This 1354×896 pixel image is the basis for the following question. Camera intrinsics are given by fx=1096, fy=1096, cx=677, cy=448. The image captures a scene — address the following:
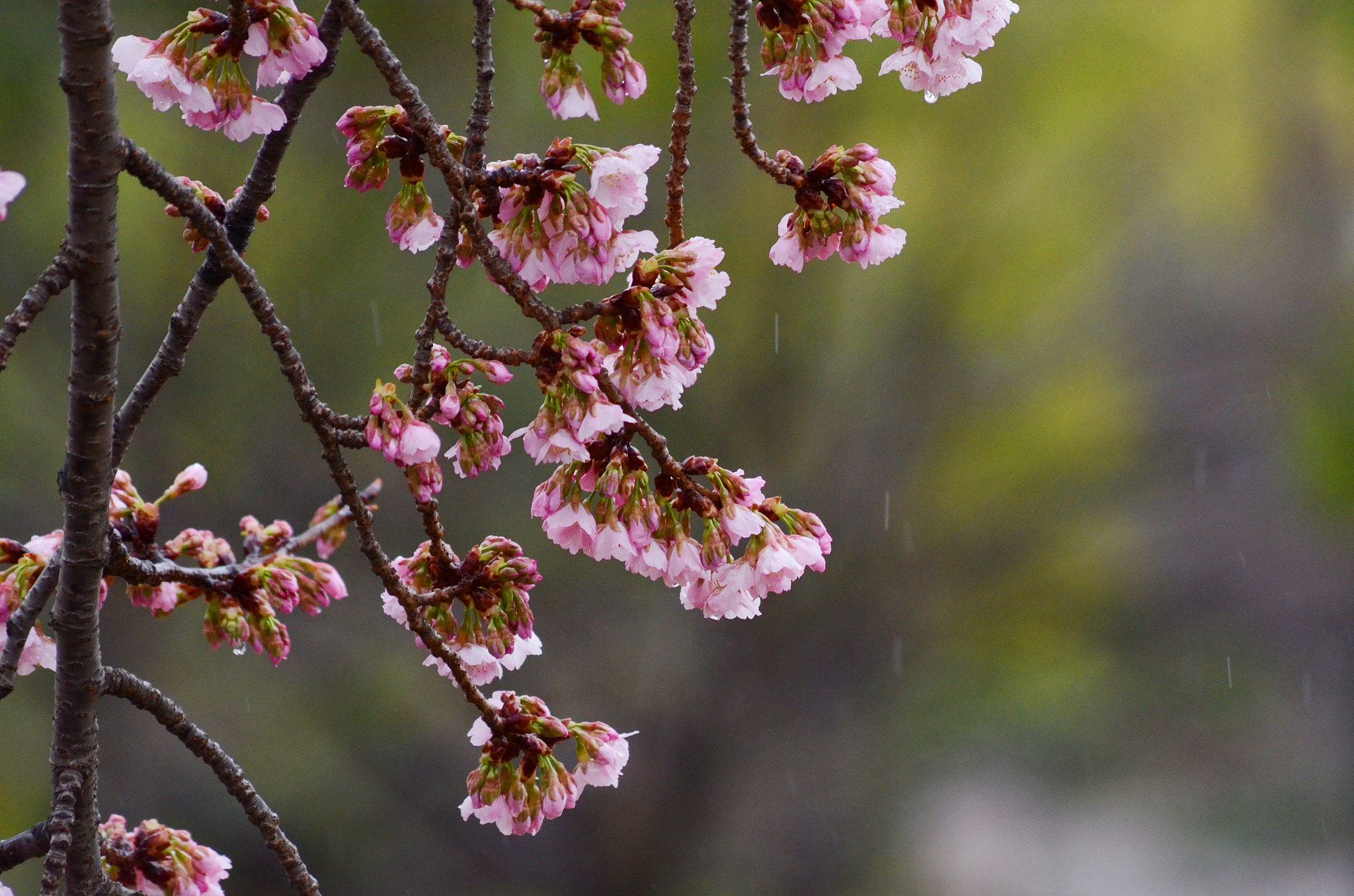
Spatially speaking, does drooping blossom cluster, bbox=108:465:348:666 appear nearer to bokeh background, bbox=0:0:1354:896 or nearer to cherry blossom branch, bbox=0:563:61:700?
cherry blossom branch, bbox=0:563:61:700

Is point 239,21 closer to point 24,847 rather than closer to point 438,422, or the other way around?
point 438,422

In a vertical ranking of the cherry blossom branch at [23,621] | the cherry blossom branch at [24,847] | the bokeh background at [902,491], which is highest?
the bokeh background at [902,491]

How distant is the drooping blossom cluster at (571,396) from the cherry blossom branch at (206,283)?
187mm

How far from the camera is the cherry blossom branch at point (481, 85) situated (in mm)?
427

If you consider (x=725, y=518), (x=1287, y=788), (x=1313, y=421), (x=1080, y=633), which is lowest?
(x=725, y=518)

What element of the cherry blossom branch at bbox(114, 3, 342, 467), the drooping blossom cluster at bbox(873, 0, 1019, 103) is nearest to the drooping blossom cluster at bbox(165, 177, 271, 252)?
the cherry blossom branch at bbox(114, 3, 342, 467)

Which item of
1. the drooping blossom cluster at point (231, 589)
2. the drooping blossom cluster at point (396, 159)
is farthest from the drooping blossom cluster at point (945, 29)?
the drooping blossom cluster at point (231, 589)

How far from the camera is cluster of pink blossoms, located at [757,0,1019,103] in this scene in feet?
1.77

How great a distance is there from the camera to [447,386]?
0.48 m

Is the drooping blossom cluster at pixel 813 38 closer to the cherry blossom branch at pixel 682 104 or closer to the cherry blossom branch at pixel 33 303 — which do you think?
the cherry blossom branch at pixel 682 104

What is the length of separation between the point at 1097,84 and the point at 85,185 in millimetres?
3026

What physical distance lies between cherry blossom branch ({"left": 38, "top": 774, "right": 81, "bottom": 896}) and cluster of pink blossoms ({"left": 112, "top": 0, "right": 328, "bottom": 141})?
11.8 inches

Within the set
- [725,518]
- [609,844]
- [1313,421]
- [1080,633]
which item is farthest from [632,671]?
[725,518]

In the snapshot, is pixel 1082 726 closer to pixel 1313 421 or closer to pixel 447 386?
pixel 1313 421
